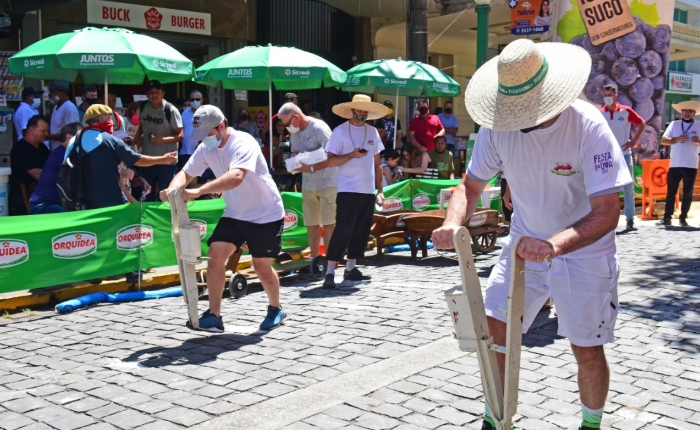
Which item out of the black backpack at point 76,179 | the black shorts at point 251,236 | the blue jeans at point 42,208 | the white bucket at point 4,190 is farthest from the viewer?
the white bucket at point 4,190

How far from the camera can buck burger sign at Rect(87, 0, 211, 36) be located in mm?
14555

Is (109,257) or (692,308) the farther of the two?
(109,257)

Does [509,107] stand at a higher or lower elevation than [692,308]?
higher

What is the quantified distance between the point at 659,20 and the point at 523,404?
50.2ft

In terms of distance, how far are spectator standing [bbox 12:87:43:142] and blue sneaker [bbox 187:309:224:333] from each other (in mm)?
6546

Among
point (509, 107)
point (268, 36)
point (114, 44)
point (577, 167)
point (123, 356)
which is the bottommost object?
point (123, 356)

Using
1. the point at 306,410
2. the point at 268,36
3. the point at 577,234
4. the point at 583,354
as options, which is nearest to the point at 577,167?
the point at 577,234

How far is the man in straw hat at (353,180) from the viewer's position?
27.5ft

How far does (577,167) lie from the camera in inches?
140

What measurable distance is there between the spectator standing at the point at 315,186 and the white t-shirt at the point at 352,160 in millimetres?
371

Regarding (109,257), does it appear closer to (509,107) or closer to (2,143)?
(509,107)

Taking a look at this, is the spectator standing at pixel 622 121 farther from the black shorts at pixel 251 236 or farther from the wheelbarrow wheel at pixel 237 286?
the black shorts at pixel 251 236

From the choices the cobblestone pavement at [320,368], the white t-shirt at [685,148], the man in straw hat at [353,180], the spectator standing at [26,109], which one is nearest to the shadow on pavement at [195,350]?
the cobblestone pavement at [320,368]

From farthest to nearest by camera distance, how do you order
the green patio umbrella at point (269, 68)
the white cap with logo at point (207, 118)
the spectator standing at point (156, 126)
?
the green patio umbrella at point (269, 68)
the spectator standing at point (156, 126)
the white cap with logo at point (207, 118)
